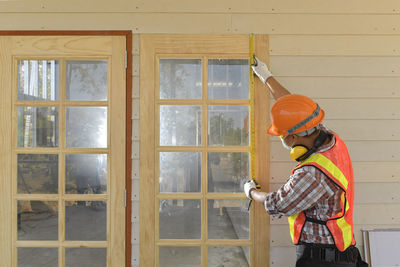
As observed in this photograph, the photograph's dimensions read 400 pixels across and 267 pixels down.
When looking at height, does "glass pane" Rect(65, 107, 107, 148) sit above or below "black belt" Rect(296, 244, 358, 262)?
above

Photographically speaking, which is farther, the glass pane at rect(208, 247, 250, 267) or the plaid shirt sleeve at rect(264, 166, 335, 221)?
the glass pane at rect(208, 247, 250, 267)

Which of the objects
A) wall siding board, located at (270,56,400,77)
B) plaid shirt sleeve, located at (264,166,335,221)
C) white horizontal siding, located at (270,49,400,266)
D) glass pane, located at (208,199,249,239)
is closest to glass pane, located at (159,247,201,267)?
glass pane, located at (208,199,249,239)

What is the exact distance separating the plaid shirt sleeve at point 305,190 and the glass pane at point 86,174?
1240mm

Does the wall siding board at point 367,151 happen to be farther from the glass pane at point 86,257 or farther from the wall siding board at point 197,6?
the glass pane at point 86,257

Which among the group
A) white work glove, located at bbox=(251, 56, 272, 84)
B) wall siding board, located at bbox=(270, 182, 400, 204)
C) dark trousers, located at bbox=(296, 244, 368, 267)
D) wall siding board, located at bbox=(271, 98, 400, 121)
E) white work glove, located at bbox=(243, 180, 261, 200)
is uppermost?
white work glove, located at bbox=(251, 56, 272, 84)

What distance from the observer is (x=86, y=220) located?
1960 mm

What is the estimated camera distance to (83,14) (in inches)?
77.2

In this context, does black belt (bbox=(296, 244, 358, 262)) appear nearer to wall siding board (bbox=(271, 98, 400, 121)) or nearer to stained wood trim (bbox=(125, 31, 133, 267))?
wall siding board (bbox=(271, 98, 400, 121))

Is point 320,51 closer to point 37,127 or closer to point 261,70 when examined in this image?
point 261,70

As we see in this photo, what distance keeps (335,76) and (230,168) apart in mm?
989

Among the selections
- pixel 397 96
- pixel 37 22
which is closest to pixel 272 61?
pixel 397 96

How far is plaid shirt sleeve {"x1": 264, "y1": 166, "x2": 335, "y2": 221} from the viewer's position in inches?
53.7

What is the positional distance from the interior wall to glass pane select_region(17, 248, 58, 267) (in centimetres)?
59

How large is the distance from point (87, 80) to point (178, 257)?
142 centimetres
